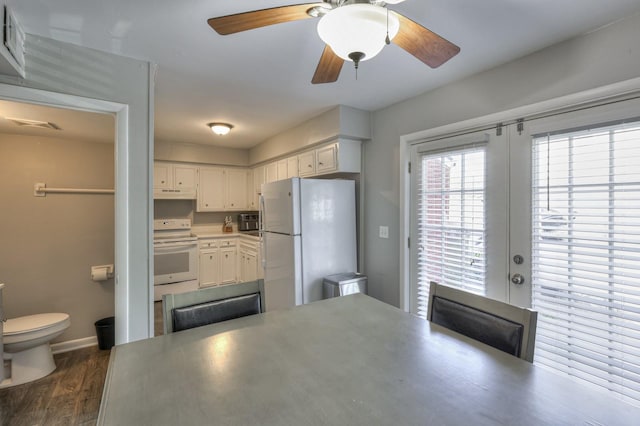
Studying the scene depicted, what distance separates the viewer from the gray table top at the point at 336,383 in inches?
30.4

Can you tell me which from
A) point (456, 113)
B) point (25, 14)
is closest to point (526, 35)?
point (456, 113)

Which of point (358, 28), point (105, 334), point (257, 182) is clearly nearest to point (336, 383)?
point (358, 28)

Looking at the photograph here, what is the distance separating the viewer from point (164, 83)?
7.72 feet

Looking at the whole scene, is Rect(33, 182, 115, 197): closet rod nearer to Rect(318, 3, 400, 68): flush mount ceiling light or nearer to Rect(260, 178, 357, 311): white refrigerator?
Rect(260, 178, 357, 311): white refrigerator

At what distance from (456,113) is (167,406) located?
8.14 feet

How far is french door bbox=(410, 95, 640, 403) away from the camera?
1.57 metres

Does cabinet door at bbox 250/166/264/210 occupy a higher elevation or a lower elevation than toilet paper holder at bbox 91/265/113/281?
higher

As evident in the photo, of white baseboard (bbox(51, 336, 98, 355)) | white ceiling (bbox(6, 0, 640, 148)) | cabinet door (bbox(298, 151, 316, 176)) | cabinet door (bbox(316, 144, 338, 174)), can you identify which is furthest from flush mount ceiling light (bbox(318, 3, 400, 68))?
white baseboard (bbox(51, 336, 98, 355))

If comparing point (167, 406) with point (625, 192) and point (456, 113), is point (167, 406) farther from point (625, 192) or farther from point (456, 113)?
point (456, 113)

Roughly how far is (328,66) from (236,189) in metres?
3.84

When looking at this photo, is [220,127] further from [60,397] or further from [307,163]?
[60,397]

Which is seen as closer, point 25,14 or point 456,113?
point 25,14

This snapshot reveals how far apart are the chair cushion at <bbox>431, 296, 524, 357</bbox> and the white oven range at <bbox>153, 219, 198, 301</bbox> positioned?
12.4 ft

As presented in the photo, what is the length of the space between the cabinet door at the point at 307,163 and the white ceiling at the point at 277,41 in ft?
2.35
